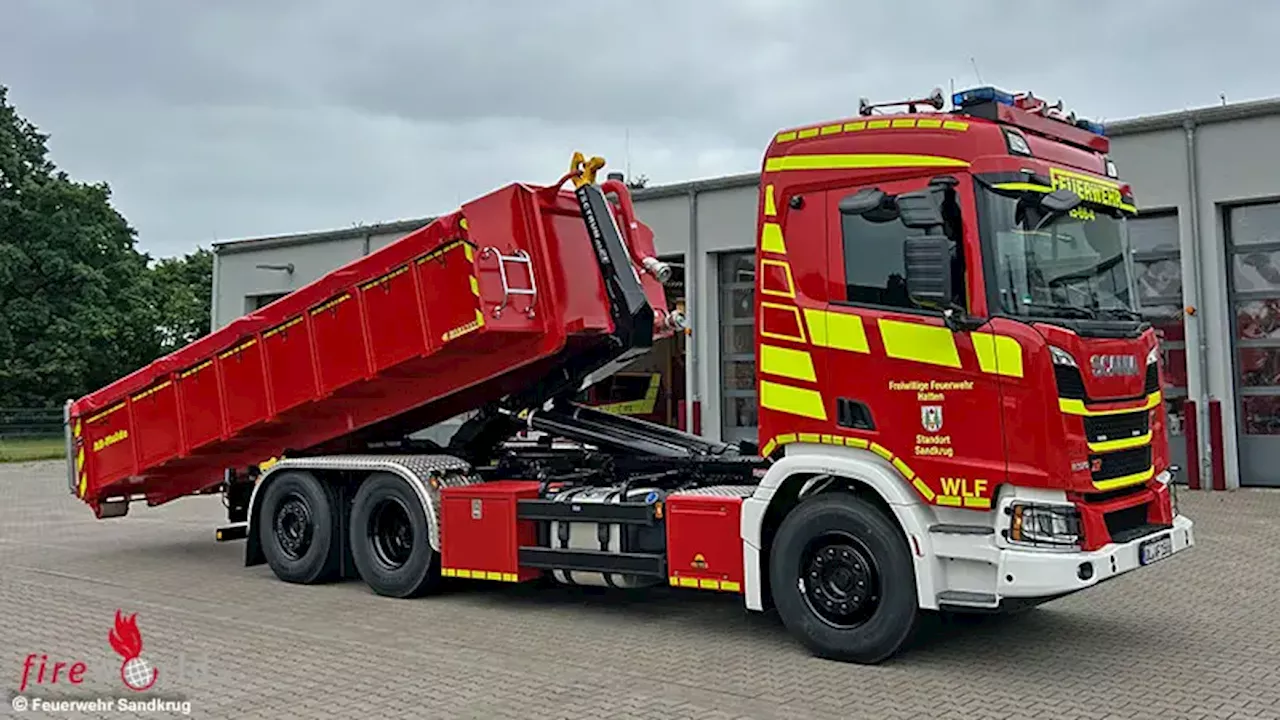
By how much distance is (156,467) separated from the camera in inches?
446

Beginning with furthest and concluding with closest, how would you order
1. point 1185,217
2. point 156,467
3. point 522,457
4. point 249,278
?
point 249,278
point 1185,217
point 156,467
point 522,457

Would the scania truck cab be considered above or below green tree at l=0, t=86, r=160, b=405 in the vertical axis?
below

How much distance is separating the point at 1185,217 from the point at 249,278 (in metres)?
22.1

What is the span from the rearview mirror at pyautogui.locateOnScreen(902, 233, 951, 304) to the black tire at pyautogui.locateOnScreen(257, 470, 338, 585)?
6046mm

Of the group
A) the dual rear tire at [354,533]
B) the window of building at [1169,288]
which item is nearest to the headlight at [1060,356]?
the dual rear tire at [354,533]

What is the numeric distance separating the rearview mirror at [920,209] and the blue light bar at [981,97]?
763mm

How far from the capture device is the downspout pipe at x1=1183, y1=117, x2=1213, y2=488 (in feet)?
54.1

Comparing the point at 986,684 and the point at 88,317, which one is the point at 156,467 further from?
the point at 88,317

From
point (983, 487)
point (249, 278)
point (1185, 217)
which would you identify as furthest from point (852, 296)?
point (249, 278)

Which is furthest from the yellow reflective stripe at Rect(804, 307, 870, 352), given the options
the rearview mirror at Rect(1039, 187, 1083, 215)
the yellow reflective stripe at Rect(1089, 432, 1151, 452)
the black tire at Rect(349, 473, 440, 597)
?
the black tire at Rect(349, 473, 440, 597)

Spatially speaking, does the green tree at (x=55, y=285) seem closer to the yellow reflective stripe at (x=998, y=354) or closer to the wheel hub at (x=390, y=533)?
the wheel hub at (x=390, y=533)

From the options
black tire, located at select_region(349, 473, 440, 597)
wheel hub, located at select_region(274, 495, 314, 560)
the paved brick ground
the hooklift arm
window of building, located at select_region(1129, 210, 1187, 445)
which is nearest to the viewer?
the paved brick ground

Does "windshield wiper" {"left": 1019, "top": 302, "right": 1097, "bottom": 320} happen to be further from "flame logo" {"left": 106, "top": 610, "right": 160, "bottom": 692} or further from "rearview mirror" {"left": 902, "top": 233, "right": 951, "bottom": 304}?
"flame logo" {"left": 106, "top": 610, "right": 160, "bottom": 692}

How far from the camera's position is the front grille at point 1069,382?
6.29 metres
